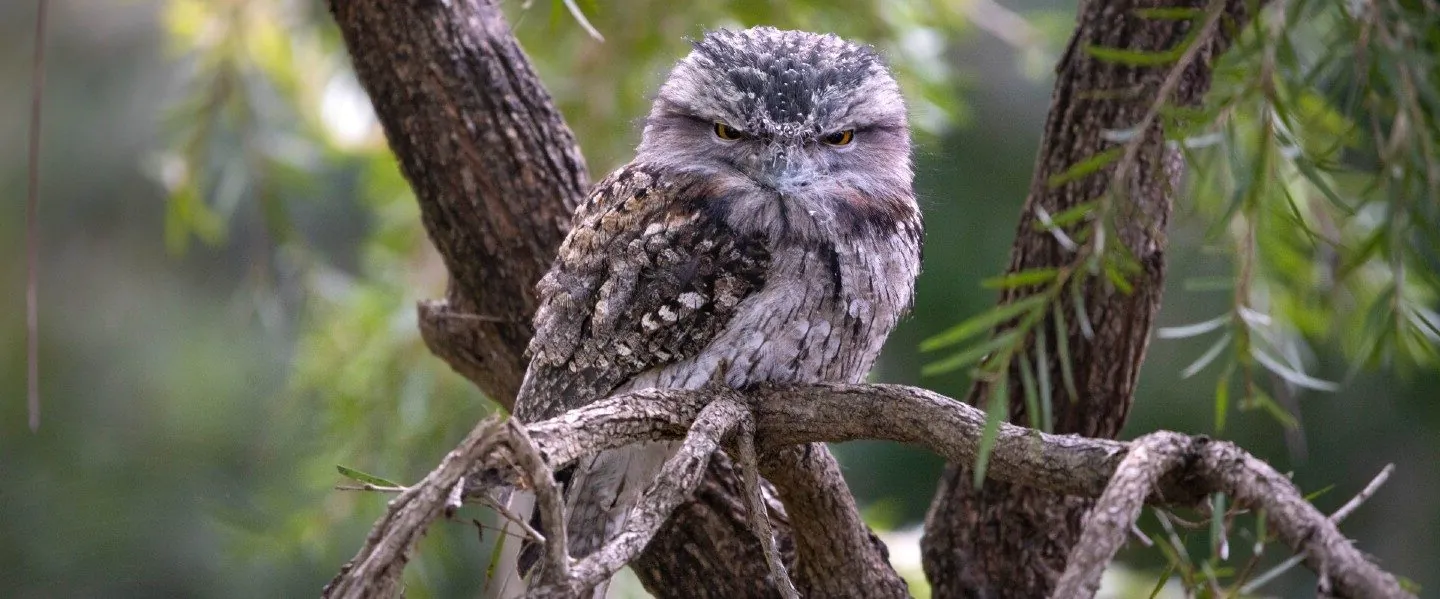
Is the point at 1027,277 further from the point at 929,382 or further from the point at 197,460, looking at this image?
the point at 197,460

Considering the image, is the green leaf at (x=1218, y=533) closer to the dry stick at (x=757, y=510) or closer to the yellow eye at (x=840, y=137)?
the dry stick at (x=757, y=510)

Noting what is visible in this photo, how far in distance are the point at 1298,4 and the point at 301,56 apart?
3.19 meters

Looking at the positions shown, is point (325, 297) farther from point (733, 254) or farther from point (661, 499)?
point (661, 499)

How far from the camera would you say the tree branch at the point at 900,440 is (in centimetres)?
104

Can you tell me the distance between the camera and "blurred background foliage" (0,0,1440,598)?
2895 mm

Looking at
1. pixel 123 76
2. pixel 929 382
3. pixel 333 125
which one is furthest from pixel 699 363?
pixel 123 76

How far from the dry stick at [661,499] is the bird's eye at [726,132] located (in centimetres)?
49

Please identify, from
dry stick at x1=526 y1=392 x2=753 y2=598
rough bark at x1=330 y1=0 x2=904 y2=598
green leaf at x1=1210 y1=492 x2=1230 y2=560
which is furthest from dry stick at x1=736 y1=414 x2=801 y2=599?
rough bark at x1=330 y1=0 x2=904 y2=598

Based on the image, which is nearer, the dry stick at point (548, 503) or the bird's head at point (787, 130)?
the dry stick at point (548, 503)

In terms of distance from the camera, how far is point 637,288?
186cm

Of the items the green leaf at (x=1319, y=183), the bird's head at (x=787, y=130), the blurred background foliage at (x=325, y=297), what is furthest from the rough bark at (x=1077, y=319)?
the green leaf at (x=1319, y=183)

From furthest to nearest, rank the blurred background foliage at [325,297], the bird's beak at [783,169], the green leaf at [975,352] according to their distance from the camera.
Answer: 1. the blurred background foliage at [325,297]
2. the bird's beak at [783,169]
3. the green leaf at [975,352]

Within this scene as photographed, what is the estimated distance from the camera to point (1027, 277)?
3.38 feet

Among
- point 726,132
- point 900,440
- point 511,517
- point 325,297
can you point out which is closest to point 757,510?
point 900,440
